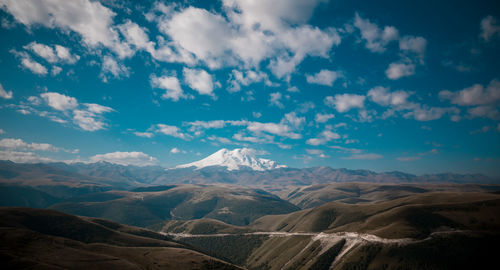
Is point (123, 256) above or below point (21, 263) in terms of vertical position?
below

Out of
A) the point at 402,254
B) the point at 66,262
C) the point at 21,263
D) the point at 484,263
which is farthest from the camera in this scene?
the point at 402,254

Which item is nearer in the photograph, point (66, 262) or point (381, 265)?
point (66, 262)

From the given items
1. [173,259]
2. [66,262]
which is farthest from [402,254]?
[66,262]

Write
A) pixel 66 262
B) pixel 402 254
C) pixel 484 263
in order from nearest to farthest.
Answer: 1. pixel 66 262
2. pixel 484 263
3. pixel 402 254

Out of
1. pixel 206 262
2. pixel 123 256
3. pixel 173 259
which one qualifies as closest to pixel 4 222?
pixel 123 256

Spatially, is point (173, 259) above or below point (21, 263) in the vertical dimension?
below

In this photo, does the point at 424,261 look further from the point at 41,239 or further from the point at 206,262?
the point at 41,239

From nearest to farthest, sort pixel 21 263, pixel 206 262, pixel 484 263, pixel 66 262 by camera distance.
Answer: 1. pixel 21 263
2. pixel 66 262
3. pixel 484 263
4. pixel 206 262

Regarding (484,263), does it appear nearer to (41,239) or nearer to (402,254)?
(402,254)

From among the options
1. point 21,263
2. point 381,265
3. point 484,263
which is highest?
point 21,263
